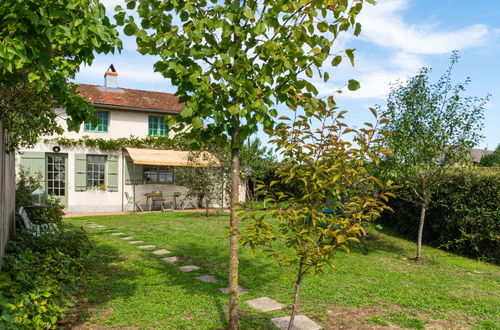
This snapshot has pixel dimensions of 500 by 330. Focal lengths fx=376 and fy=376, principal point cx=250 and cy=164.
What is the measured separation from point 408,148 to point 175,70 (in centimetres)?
657

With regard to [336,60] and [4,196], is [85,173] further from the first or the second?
[336,60]

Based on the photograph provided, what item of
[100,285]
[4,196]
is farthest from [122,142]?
[100,285]

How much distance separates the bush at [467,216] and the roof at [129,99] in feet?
43.1

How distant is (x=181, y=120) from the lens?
369cm

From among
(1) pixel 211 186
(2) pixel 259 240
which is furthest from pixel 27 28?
(1) pixel 211 186

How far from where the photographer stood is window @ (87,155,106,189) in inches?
706

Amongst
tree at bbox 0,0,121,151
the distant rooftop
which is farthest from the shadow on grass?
the distant rooftop

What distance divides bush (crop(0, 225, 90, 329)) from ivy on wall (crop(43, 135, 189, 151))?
1003 centimetres

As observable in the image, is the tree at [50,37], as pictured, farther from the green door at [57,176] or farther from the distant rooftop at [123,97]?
the distant rooftop at [123,97]

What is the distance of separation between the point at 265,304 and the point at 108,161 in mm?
14977

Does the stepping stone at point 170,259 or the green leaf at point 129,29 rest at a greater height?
the green leaf at point 129,29

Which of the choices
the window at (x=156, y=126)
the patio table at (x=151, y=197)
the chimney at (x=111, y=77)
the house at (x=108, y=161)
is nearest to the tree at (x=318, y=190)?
the house at (x=108, y=161)

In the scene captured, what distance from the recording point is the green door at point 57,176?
55.6ft

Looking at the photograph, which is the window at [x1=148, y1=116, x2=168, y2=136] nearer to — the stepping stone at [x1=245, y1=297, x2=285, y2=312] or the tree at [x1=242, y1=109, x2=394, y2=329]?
the stepping stone at [x1=245, y1=297, x2=285, y2=312]
